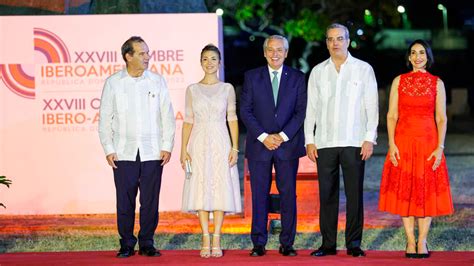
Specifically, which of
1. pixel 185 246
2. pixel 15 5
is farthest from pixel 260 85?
pixel 15 5

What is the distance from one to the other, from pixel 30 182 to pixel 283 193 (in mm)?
3999

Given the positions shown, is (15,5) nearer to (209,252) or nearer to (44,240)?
(44,240)

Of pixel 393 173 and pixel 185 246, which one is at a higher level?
pixel 393 173

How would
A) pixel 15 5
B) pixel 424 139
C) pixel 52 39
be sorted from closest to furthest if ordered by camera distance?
pixel 424 139 → pixel 52 39 → pixel 15 5

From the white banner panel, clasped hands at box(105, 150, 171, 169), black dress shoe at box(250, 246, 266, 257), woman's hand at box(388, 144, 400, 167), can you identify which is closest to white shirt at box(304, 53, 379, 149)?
woman's hand at box(388, 144, 400, 167)

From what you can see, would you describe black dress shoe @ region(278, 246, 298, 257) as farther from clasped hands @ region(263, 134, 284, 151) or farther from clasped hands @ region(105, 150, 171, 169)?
clasped hands @ region(105, 150, 171, 169)

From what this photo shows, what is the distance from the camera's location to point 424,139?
8867mm

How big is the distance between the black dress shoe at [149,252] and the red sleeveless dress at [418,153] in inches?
78.6

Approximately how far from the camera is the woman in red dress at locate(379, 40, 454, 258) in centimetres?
884

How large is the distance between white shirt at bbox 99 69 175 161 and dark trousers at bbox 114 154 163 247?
0.08m

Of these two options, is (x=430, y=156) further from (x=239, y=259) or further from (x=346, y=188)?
(x=239, y=259)

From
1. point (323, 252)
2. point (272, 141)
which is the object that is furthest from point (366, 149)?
point (323, 252)

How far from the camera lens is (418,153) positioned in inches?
350

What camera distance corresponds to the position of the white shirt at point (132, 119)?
9.17m
